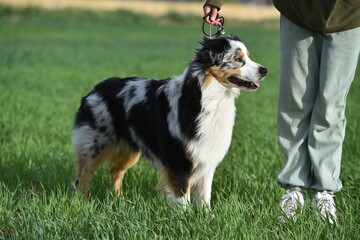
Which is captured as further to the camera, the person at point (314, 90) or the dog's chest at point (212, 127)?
the dog's chest at point (212, 127)

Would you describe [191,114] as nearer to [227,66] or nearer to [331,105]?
[227,66]

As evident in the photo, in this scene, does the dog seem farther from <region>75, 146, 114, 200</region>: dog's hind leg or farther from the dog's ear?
<region>75, 146, 114, 200</region>: dog's hind leg

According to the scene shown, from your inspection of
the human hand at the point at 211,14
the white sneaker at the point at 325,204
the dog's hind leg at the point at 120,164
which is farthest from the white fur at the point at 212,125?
the dog's hind leg at the point at 120,164

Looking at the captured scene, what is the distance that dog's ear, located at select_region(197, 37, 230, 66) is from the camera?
4.11m

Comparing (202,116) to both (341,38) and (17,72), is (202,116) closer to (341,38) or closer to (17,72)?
(341,38)

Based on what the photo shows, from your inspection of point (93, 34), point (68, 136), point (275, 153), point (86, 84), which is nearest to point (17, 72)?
point (86, 84)

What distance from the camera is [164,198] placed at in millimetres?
4195

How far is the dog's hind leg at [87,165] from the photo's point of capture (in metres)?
4.98

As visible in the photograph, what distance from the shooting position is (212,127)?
4.23 m

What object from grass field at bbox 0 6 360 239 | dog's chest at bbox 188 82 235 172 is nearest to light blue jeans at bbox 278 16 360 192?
grass field at bbox 0 6 360 239

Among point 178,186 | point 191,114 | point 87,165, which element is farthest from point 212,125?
point 87,165

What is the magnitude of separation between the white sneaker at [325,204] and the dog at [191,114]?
824 millimetres

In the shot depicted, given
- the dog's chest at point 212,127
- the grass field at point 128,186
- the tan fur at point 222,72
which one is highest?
the tan fur at point 222,72

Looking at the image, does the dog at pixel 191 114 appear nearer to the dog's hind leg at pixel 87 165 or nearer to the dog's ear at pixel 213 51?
the dog's ear at pixel 213 51
